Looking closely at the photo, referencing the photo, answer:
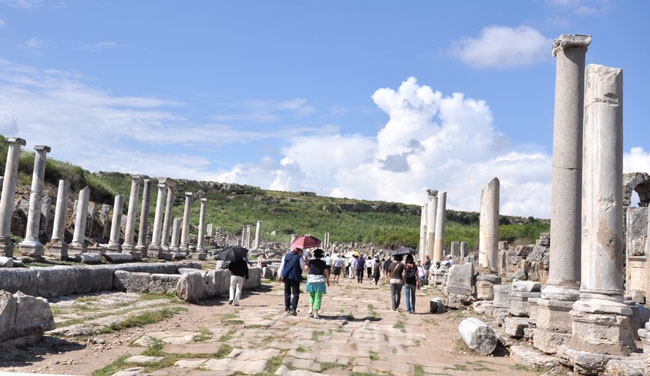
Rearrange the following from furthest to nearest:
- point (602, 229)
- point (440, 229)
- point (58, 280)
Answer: point (440, 229) < point (58, 280) < point (602, 229)

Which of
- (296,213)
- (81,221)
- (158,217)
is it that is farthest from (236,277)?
(296,213)

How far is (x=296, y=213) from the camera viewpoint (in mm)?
105688

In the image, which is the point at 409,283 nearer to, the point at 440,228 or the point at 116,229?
the point at 440,228

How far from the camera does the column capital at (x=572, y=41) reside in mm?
9570

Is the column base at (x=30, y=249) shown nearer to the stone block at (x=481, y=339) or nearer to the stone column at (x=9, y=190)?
the stone column at (x=9, y=190)

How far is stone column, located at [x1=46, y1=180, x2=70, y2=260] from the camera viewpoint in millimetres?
21859

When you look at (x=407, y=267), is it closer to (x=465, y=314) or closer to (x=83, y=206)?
(x=465, y=314)

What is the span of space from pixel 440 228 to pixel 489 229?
12522 millimetres

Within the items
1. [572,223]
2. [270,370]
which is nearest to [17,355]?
[270,370]

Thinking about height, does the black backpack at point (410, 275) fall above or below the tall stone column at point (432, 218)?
below

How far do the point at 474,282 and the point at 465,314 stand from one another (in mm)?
2162

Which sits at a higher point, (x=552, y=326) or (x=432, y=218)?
(x=432, y=218)

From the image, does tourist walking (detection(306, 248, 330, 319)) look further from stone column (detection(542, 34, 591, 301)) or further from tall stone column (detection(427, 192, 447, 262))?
tall stone column (detection(427, 192, 447, 262))

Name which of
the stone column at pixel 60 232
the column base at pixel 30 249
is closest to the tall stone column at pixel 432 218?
the stone column at pixel 60 232
